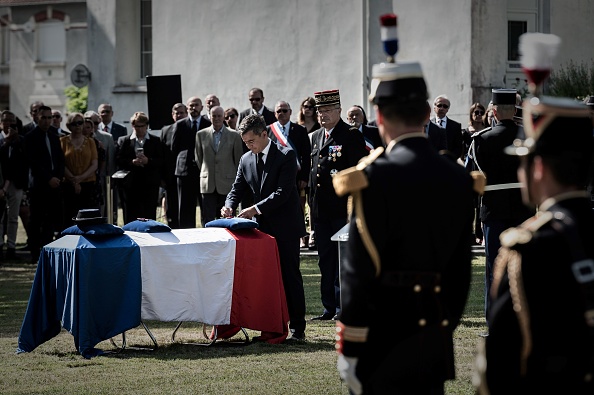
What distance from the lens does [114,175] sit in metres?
18.2

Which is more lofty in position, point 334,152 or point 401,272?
point 334,152

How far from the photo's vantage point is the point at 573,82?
82.5 feet

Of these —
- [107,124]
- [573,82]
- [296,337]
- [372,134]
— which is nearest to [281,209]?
[296,337]

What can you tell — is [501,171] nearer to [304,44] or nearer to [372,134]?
[372,134]

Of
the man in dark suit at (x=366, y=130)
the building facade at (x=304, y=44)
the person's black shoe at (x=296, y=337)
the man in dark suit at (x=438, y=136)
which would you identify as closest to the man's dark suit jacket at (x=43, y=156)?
the man in dark suit at (x=366, y=130)

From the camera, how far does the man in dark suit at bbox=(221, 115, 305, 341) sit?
10.8m

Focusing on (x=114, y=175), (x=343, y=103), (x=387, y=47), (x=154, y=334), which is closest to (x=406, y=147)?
(x=387, y=47)

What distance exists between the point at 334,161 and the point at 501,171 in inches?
85.9

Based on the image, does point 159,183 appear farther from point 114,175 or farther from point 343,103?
point 343,103

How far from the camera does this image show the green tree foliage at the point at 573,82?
2461 cm

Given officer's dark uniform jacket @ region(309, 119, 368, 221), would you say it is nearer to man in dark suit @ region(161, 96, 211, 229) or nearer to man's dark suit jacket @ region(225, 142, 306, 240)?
man's dark suit jacket @ region(225, 142, 306, 240)

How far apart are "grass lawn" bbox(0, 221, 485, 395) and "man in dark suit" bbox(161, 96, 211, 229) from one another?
265 inches

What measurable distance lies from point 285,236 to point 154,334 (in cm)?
163

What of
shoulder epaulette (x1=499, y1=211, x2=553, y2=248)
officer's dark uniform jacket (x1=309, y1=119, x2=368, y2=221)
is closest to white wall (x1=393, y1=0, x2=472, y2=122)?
officer's dark uniform jacket (x1=309, y1=119, x2=368, y2=221)
